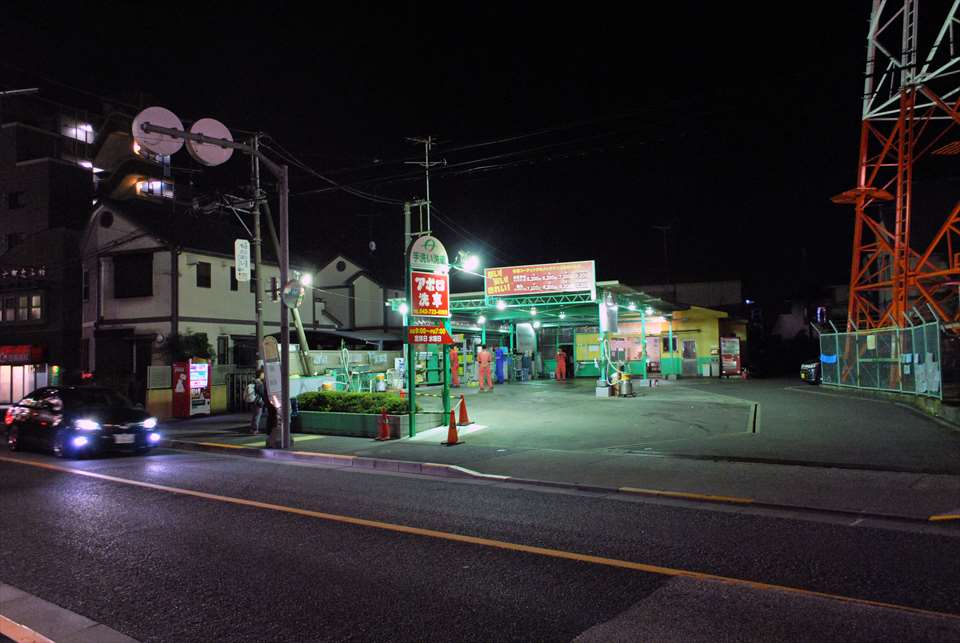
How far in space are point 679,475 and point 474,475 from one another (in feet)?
10.8

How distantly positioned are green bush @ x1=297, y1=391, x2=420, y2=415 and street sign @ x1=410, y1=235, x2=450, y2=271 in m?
3.45

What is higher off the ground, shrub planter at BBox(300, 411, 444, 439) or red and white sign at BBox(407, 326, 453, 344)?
red and white sign at BBox(407, 326, 453, 344)

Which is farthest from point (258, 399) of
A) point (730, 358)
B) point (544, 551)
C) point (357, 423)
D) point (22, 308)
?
point (730, 358)

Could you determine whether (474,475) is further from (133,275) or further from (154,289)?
(133,275)

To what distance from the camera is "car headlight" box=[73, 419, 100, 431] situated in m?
13.4

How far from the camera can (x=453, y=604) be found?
191 inches

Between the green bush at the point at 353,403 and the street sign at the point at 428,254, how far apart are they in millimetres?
3449

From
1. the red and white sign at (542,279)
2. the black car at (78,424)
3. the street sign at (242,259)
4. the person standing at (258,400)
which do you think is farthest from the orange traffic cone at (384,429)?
the red and white sign at (542,279)

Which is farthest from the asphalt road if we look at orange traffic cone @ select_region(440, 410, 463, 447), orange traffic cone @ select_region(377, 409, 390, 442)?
orange traffic cone @ select_region(377, 409, 390, 442)

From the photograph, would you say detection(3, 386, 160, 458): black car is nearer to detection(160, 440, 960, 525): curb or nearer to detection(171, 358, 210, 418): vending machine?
detection(160, 440, 960, 525): curb

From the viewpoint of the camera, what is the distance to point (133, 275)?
27969 mm

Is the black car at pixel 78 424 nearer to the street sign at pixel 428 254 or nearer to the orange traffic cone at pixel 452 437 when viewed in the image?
the orange traffic cone at pixel 452 437

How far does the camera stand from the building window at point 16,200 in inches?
1334

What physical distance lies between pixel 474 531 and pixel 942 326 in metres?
14.6
